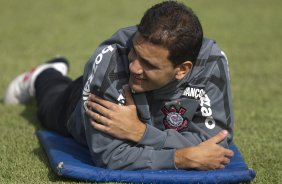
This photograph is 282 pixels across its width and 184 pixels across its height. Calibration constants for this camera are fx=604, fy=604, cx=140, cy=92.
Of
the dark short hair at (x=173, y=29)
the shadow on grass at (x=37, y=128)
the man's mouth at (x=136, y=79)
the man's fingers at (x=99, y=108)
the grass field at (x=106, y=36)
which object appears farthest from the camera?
the grass field at (x=106, y=36)

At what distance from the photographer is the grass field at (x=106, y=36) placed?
4.22 meters

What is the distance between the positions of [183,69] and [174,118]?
0.36 metres

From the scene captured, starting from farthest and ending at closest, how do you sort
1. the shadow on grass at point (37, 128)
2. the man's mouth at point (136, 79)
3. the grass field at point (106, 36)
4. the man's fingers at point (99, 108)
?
the grass field at point (106, 36), the shadow on grass at point (37, 128), the man's fingers at point (99, 108), the man's mouth at point (136, 79)

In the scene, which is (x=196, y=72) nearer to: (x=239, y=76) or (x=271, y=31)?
(x=239, y=76)

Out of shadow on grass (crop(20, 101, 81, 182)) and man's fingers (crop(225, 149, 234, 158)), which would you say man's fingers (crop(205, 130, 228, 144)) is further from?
shadow on grass (crop(20, 101, 81, 182))

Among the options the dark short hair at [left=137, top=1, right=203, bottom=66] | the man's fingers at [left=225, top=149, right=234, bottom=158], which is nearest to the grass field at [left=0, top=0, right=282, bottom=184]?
the man's fingers at [left=225, top=149, right=234, bottom=158]

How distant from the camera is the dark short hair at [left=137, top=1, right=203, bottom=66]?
3.36 m

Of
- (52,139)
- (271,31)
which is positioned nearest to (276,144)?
(52,139)

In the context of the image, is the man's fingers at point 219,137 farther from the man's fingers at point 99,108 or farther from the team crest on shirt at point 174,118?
the man's fingers at point 99,108

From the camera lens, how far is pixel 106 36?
350 inches

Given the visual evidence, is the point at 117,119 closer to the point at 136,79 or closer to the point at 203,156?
the point at 136,79

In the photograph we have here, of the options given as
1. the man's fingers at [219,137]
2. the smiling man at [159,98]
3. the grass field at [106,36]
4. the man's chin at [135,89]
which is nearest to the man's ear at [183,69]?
the smiling man at [159,98]

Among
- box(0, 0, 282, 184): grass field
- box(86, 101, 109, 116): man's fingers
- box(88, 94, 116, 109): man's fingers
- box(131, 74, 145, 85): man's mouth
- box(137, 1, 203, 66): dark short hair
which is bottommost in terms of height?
box(0, 0, 282, 184): grass field

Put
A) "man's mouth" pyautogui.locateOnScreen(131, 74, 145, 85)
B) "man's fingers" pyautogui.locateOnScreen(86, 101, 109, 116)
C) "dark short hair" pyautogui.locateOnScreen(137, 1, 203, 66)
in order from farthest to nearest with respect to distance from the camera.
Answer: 1. "man's fingers" pyautogui.locateOnScreen(86, 101, 109, 116)
2. "man's mouth" pyautogui.locateOnScreen(131, 74, 145, 85)
3. "dark short hair" pyautogui.locateOnScreen(137, 1, 203, 66)
